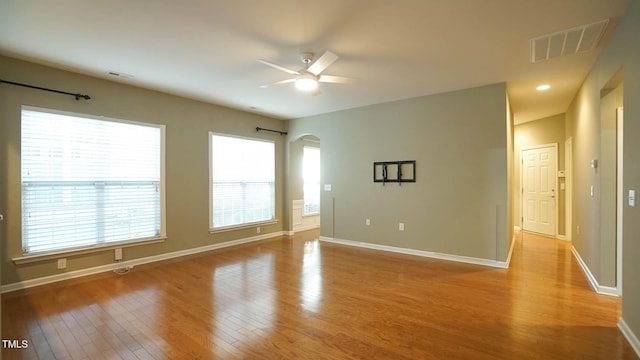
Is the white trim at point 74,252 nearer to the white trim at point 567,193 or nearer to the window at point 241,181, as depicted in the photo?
the window at point 241,181

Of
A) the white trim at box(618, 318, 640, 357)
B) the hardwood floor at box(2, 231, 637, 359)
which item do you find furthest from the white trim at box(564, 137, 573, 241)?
the white trim at box(618, 318, 640, 357)

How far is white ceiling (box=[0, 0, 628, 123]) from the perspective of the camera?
245cm

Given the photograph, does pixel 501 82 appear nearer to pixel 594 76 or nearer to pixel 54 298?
pixel 594 76

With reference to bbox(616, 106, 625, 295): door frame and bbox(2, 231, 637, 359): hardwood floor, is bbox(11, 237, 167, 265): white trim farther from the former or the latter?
bbox(616, 106, 625, 295): door frame

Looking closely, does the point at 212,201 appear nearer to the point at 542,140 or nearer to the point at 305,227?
the point at 305,227

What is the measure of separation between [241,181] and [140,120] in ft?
7.02

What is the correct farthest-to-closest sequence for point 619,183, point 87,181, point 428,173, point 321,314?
point 428,173 < point 87,181 < point 619,183 < point 321,314

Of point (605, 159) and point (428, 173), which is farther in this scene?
point (428, 173)

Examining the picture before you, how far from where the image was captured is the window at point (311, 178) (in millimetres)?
7570

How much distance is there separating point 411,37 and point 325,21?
0.91 metres

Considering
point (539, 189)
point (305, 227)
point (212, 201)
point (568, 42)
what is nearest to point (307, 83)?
point (568, 42)

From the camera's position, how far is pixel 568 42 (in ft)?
9.70

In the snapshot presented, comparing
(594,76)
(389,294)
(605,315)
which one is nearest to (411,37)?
(594,76)

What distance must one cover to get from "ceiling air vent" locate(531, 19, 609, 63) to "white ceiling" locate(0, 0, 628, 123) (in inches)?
3.5
